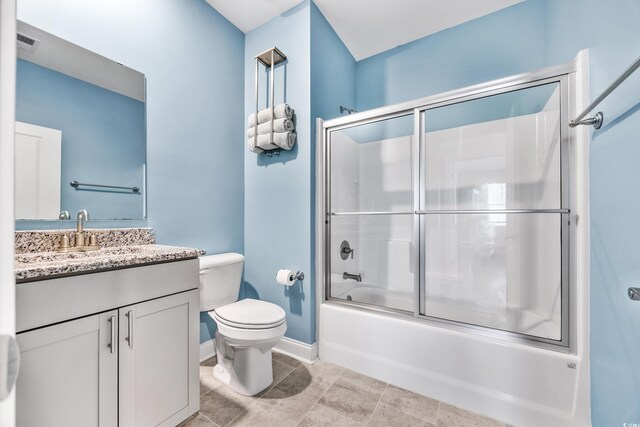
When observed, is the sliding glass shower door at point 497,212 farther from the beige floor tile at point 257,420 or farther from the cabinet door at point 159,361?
the cabinet door at point 159,361

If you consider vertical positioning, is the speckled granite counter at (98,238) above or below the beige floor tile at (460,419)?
above

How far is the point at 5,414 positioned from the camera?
0.97 ft

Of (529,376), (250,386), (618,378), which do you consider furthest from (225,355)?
(618,378)

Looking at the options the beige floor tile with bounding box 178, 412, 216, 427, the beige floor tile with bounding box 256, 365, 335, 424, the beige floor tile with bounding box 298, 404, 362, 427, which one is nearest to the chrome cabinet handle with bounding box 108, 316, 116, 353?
the beige floor tile with bounding box 178, 412, 216, 427

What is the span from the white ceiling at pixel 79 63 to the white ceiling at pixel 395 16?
4.65 feet

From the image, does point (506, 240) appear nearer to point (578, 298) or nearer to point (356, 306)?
point (578, 298)

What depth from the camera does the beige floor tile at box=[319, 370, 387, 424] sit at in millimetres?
1417

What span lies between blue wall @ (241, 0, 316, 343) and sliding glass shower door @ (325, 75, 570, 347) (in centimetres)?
22

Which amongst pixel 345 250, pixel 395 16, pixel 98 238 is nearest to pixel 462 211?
pixel 345 250

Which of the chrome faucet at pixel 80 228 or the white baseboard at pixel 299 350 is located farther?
the white baseboard at pixel 299 350

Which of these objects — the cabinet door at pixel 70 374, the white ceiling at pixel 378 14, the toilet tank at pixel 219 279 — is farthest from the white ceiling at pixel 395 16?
the cabinet door at pixel 70 374

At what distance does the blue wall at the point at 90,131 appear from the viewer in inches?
48.7

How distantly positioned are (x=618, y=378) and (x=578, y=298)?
1.12ft

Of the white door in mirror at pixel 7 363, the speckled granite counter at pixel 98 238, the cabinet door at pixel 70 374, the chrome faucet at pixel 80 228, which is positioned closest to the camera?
the white door in mirror at pixel 7 363
